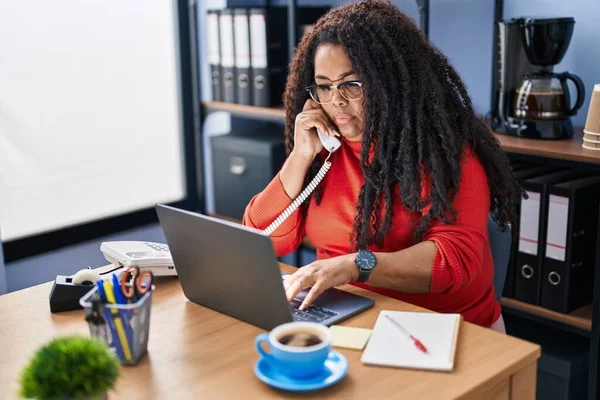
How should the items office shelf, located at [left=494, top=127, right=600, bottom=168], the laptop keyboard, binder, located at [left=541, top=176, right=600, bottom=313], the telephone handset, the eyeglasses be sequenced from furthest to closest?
binder, located at [left=541, top=176, right=600, bottom=313] → office shelf, located at [left=494, top=127, right=600, bottom=168] → the telephone handset → the eyeglasses → the laptop keyboard

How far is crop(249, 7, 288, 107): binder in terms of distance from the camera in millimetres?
2883

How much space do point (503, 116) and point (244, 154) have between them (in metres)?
1.06

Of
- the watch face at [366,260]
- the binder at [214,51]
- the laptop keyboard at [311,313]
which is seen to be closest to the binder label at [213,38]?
the binder at [214,51]

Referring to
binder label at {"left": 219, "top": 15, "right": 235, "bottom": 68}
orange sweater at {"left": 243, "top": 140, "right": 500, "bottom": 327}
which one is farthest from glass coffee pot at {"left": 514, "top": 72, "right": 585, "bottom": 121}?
binder label at {"left": 219, "top": 15, "right": 235, "bottom": 68}

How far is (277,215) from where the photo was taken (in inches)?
75.4

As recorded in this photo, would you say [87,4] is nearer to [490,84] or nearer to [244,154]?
[244,154]

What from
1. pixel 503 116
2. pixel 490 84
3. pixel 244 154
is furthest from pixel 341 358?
pixel 244 154

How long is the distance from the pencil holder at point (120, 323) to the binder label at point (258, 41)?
1.80 meters

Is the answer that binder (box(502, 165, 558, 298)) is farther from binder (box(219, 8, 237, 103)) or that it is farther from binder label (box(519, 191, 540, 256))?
binder (box(219, 8, 237, 103))

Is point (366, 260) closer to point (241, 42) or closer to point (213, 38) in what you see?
point (241, 42)

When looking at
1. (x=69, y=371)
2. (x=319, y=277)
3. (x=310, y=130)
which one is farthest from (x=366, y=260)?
(x=69, y=371)

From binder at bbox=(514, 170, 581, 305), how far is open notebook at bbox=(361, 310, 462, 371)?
0.98 meters

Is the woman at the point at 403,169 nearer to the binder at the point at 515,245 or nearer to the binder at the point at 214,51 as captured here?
the binder at the point at 515,245

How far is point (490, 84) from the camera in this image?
266cm
